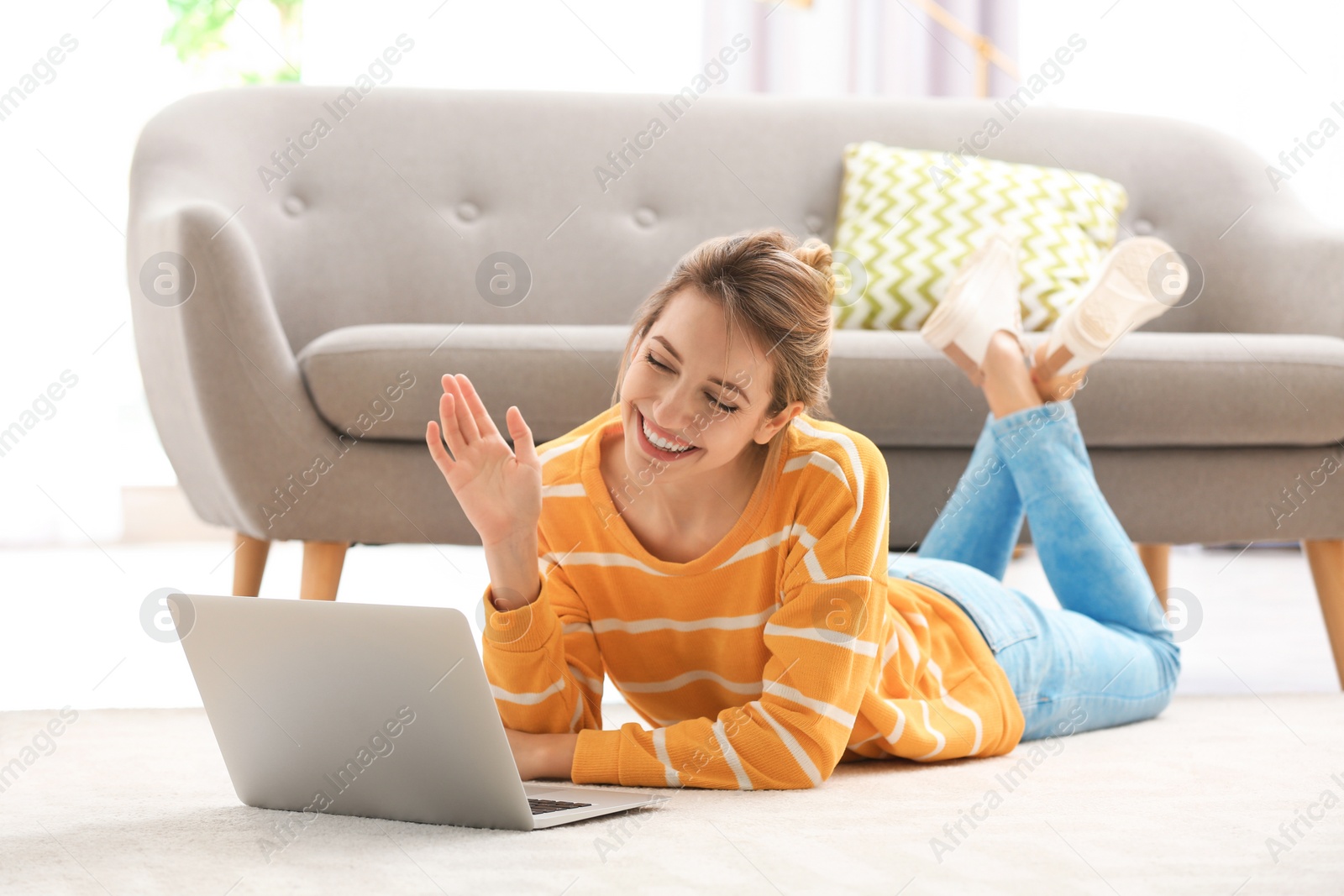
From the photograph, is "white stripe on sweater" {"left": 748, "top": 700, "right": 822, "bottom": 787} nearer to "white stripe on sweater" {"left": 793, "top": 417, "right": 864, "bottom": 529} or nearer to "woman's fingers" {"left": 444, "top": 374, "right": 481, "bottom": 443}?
"white stripe on sweater" {"left": 793, "top": 417, "right": 864, "bottom": 529}

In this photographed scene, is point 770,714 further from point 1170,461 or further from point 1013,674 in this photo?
point 1170,461

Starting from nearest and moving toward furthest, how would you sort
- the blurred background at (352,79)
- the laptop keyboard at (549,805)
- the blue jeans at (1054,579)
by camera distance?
the laptop keyboard at (549,805), the blue jeans at (1054,579), the blurred background at (352,79)

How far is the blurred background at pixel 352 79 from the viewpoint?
3252mm

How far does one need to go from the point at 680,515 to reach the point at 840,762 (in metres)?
0.30

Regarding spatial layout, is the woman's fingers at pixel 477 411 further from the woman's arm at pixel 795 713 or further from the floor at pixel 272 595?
the floor at pixel 272 595

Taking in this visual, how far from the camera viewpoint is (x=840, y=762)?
4.01ft

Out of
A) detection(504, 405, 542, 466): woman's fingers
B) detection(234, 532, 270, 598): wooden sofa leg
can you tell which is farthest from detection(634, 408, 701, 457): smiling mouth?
detection(234, 532, 270, 598): wooden sofa leg

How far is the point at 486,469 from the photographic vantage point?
3.36ft

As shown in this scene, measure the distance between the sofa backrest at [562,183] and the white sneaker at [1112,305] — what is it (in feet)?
2.07

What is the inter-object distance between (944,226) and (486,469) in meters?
1.29

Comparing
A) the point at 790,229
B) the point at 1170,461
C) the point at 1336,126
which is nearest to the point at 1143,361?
the point at 1170,461

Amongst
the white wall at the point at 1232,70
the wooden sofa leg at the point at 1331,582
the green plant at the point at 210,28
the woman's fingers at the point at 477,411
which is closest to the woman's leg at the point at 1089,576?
the wooden sofa leg at the point at 1331,582

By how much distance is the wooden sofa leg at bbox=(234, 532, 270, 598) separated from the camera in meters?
1.69

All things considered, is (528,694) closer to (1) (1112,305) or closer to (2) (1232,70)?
(1) (1112,305)
